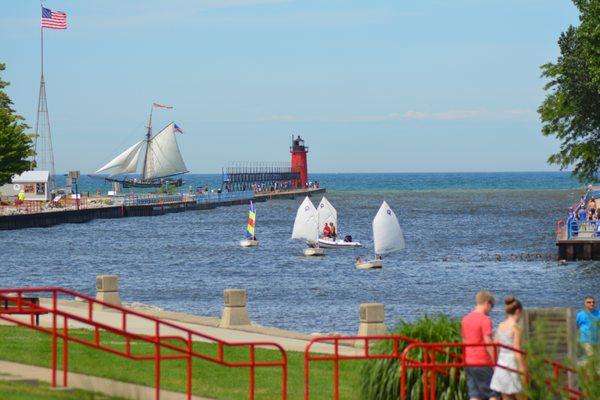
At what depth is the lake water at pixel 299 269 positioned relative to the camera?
51719 mm

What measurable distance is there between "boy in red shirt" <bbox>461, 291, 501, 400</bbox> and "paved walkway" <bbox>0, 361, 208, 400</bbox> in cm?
470

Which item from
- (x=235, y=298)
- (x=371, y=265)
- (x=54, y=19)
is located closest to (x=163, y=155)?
(x=54, y=19)

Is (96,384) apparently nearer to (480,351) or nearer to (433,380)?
(433,380)

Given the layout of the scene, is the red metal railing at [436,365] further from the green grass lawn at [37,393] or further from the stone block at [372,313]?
the stone block at [372,313]

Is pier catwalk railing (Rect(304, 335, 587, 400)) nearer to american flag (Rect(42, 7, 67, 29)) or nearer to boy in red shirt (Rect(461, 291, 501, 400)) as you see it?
boy in red shirt (Rect(461, 291, 501, 400))

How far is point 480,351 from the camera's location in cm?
1805

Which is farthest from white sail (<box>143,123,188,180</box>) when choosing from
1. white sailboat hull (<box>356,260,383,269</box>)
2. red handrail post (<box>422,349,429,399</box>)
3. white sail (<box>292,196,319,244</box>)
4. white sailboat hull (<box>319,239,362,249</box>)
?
red handrail post (<box>422,349,429,399</box>)

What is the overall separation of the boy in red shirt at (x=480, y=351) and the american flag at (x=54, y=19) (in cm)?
10382

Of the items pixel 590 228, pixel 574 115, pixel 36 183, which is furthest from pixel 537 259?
pixel 36 183

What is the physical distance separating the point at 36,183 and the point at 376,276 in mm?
84190

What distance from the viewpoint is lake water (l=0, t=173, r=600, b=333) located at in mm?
51719

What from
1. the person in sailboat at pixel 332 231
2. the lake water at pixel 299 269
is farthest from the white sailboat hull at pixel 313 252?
the person in sailboat at pixel 332 231

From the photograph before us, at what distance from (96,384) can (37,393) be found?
165 cm

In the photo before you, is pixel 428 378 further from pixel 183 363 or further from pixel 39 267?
pixel 39 267
